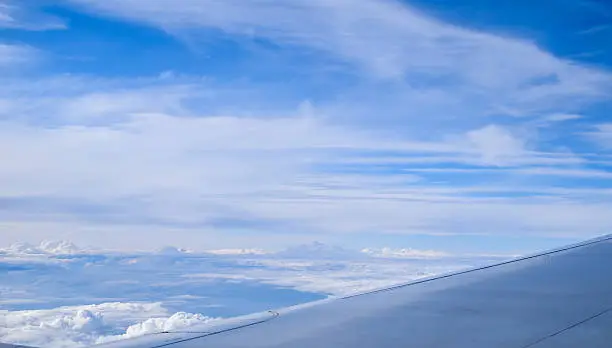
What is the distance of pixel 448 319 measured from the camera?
4.81 metres

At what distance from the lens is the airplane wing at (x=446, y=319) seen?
163 inches

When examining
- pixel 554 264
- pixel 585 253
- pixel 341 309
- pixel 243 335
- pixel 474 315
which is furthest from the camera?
pixel 585 253

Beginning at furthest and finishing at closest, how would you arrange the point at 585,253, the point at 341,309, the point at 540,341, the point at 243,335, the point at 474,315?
the point at 585,253 < the point at 341,309 < the point at 474,315 < the point at 243,335 < the point at 540,341

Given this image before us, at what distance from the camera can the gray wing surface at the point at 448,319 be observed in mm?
4148

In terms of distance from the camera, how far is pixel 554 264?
759 centimetres

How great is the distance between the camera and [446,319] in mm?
4812

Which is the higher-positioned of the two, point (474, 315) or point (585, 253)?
point (585, 253)

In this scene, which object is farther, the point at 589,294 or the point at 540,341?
the point at 589,294

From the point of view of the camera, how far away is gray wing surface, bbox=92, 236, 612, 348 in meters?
4.15

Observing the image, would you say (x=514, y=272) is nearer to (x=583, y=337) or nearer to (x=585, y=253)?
(x=585, y=253)

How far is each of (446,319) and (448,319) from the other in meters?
0.01

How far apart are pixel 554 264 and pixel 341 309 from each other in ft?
10.6

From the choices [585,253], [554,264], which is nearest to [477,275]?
[554,264]

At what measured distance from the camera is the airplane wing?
4.15m
